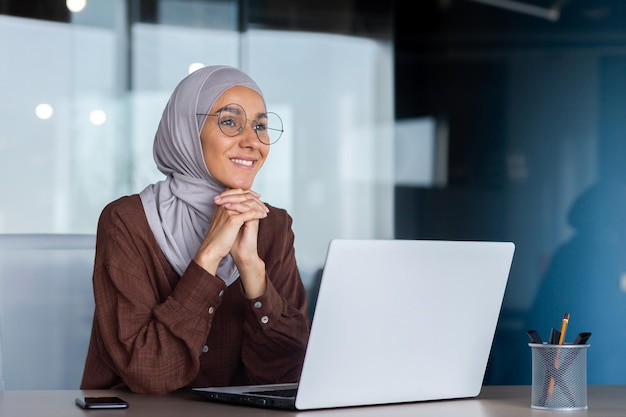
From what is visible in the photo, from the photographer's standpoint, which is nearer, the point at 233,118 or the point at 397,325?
the point at 397,325

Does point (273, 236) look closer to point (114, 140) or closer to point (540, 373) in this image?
point (540, 373)

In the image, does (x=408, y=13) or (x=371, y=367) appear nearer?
(x=371, y=367)

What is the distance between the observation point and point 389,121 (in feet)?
11.7

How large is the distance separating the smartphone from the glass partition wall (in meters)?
1.94

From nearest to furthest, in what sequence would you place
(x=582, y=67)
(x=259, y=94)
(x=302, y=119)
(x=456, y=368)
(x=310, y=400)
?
(x=310, y=400), (x=456, y=368), (x=259, y=94), (x=582, y=67), (x=302, y=119)

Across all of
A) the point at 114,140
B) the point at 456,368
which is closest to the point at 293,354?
the point at 456,368

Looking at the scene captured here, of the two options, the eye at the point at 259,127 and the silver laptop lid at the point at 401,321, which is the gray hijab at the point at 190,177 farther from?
the silver laptop lid at the point at 401,321

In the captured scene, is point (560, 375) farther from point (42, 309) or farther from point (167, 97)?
point (167, 97)

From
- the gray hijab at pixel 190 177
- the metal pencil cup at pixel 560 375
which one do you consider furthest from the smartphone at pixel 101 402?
the metal pencil cup at pixel 560 375

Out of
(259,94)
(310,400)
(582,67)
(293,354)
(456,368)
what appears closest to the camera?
(310,400)

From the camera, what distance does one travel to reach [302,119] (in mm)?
3484

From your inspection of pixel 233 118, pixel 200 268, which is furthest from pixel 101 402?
pixel 233 118

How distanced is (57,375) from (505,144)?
6.50 ft

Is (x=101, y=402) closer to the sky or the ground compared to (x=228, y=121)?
closer to the ground
